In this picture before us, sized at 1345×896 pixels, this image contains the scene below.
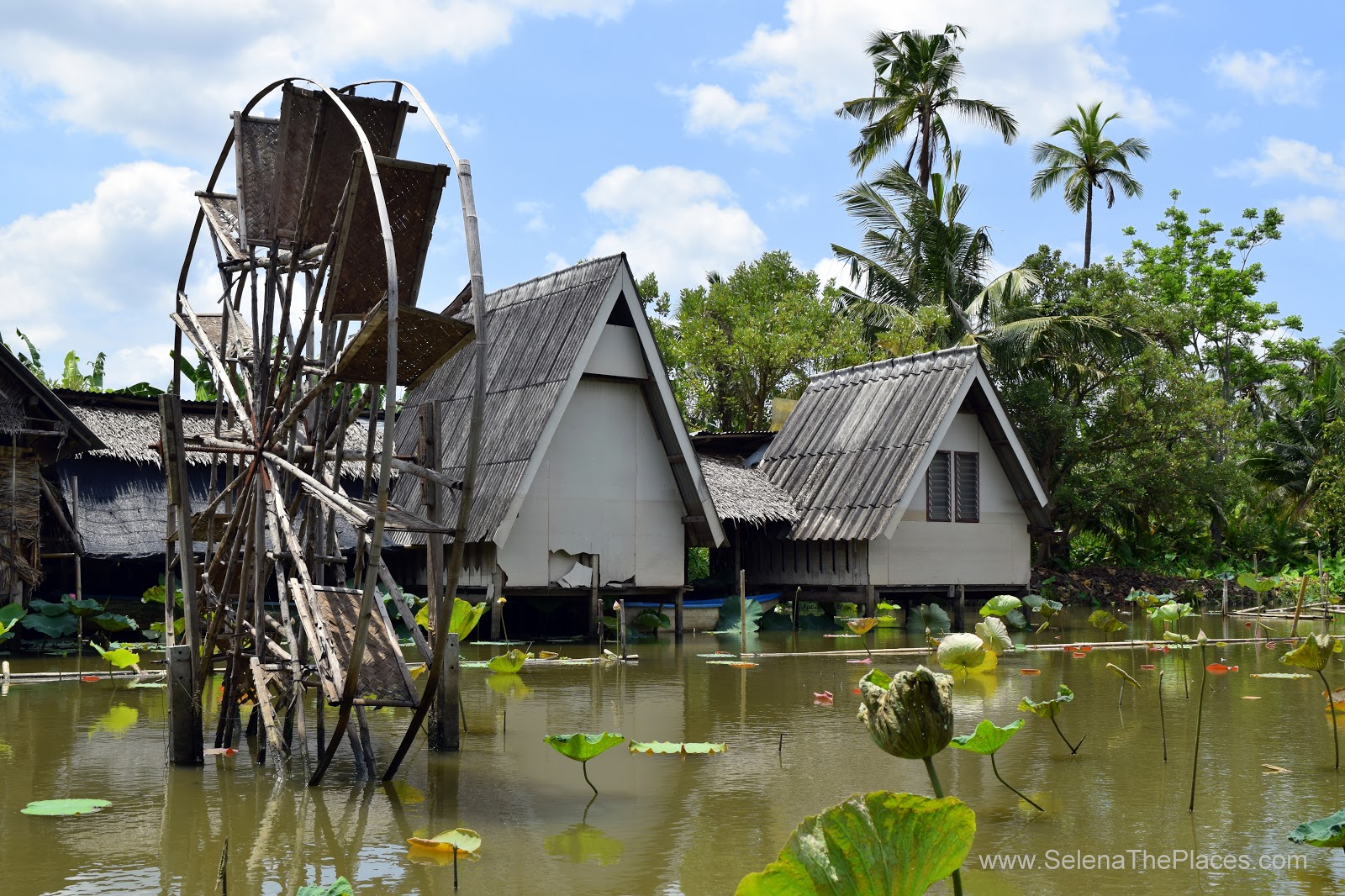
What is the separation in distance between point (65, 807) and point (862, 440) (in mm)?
15351

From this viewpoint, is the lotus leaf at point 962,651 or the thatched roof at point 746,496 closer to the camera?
the lotus leaf at point 962,651

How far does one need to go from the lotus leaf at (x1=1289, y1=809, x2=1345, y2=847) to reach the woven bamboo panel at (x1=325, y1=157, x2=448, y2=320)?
19.1ft

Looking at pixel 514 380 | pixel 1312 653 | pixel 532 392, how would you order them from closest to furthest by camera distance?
pixel 1312 653 < pixel 532 392 < pixel 514 380

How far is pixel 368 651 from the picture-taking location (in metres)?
7.82

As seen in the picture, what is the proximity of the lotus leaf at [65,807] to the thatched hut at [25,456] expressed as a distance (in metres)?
9.63

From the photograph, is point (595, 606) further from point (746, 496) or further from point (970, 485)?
point (970, 485)

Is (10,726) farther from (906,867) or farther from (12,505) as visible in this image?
(906,867)

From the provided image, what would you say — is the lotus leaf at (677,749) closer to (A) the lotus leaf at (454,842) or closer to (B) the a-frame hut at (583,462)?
(A) the lotus leaf at (454,842)

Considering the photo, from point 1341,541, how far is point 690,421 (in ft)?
51.2

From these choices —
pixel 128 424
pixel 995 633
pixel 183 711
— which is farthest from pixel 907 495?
pixel 183 711

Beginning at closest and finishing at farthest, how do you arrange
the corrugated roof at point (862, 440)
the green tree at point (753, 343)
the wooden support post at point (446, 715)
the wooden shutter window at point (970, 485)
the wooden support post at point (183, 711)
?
the wooden support post at point (183, 711) → the wooden support post at point (446, 715) → the corrugated roof at point (862, 440) → the wooden shutter window at point (970, 485) → the green tree at point (753, 343)

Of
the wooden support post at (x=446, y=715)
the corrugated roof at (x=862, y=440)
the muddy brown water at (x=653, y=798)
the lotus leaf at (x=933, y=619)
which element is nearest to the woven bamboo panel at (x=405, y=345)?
the wooden support post at (x=446, y=715)

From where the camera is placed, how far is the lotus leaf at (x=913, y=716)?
3891 mm

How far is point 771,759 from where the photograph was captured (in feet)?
27.6
